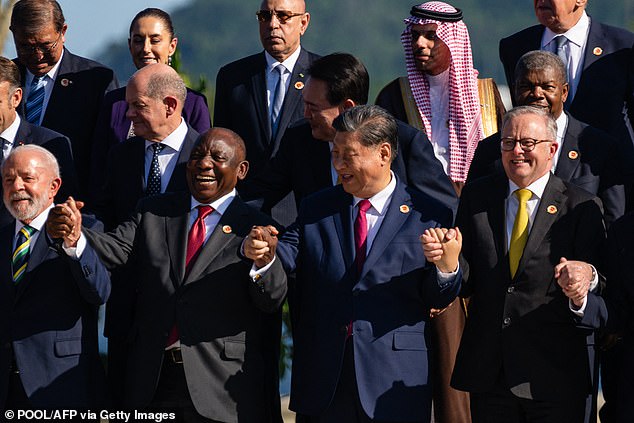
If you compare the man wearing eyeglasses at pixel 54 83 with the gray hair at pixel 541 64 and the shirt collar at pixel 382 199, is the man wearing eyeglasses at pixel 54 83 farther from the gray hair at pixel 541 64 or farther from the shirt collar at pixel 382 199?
the gray hair at pixel 541 64

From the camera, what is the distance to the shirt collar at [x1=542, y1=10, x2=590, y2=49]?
7809 millimetres

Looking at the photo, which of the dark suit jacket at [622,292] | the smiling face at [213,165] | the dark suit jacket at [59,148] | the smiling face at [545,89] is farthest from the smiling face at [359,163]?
the dark suit jacket at [59,148]

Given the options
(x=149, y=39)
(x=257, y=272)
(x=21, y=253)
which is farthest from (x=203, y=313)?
(x=149, y=39)

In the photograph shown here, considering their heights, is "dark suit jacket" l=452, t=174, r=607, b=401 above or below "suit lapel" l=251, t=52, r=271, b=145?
below

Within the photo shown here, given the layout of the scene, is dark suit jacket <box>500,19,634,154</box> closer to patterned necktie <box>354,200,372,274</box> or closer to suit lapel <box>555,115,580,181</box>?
suit lapel <box>555,115,580,181</box>

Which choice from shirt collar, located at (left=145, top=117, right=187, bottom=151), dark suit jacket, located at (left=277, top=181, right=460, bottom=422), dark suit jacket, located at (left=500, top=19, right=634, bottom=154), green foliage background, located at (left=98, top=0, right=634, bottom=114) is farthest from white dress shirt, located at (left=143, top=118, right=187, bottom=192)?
green foliage background, located at (left=98, top=0, right=634, bottom=114)

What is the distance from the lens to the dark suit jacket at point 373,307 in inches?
247

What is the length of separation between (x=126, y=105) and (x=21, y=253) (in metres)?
1.34

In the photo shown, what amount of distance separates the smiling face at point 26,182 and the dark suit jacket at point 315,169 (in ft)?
3.86

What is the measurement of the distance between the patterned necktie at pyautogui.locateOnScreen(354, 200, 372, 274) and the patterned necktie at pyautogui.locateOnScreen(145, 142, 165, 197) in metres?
1.25

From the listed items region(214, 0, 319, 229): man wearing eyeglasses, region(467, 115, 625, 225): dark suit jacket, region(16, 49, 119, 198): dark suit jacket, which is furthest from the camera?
region(16, 49, 119, 198): dark suit jacket

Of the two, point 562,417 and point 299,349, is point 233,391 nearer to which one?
point 299,349

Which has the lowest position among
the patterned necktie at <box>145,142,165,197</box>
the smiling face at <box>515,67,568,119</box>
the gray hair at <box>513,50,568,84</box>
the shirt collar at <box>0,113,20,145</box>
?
the patterned necktie at <box>145,142,165,197</box>

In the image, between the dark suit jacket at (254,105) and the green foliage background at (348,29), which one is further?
the green foliage background at (348,29)
